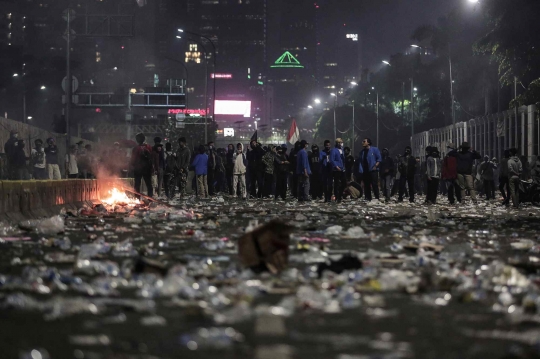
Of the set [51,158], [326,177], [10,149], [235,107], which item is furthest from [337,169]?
→ [235,107]

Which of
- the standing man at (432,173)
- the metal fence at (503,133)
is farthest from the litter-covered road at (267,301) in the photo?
the metal fence at (503,133)

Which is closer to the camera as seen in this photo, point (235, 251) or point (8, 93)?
point (235, 251)

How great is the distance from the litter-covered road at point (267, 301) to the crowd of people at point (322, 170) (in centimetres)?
1490

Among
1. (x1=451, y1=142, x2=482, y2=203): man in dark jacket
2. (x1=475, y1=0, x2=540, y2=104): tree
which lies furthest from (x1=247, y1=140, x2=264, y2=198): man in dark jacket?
(x1=475, y1=0, x2=540, y2=104): tree

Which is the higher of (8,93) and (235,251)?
(8,93)

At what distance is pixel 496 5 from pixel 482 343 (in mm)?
34999

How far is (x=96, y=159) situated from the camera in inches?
1334

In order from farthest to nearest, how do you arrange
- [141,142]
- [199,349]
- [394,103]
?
1. [394,103]
2. [141,142]
3. [199,349]

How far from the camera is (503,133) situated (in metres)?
50.8

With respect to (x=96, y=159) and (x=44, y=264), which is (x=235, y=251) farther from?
(x=96, y=159)

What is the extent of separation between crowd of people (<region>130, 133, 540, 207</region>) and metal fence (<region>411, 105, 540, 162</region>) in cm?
913

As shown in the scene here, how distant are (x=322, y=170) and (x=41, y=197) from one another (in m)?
13.1

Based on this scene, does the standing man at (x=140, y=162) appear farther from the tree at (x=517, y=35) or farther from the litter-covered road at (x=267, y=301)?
the tree at (x=517, y=35)

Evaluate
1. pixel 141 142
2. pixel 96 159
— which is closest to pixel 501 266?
pixel 141 142
